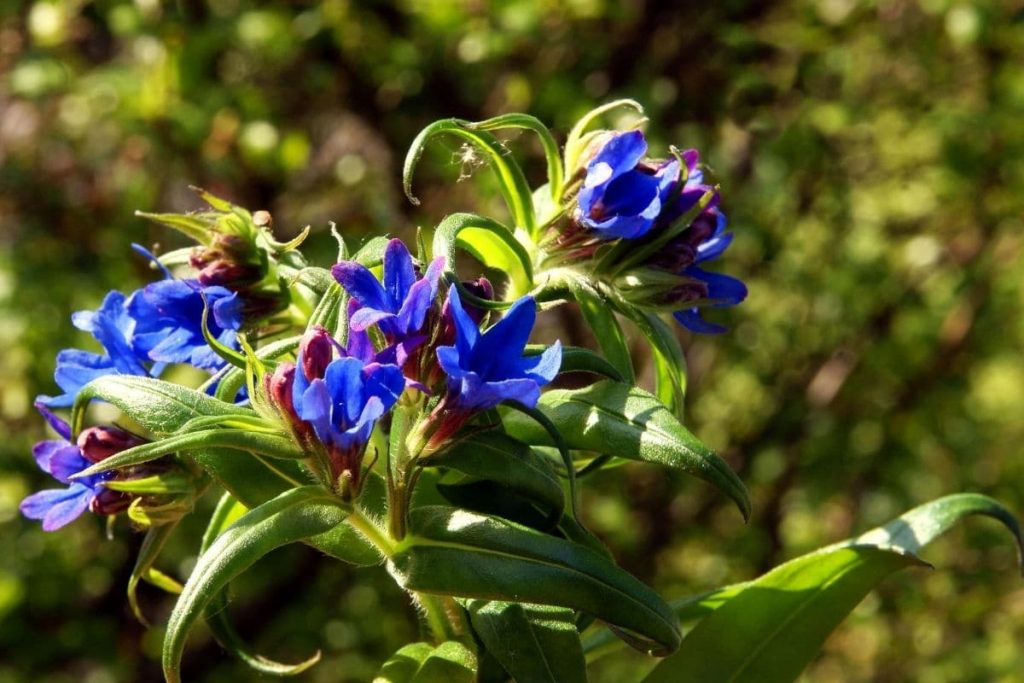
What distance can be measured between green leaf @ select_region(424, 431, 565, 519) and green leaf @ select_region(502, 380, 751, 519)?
0.06 meters

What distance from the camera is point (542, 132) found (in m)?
1.11

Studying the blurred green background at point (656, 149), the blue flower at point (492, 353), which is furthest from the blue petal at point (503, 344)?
the blurred green background at point (656, 149)

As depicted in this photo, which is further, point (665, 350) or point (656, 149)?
point (656, 149)

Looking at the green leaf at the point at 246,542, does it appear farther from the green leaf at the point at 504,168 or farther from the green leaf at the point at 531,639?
the green leaf at the point at 504,168

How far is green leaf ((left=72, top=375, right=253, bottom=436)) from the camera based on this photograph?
3.05ft

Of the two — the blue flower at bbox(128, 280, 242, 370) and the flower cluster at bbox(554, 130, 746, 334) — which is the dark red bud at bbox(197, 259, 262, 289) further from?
the flower cluster at bbox(554, 130, 746, 334)

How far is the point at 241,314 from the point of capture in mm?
1143

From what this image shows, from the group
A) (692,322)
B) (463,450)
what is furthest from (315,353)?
(692,322)

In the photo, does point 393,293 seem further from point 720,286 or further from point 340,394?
point 720,286

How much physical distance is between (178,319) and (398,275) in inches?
12.4

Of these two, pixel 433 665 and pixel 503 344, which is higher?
pixel 503 344

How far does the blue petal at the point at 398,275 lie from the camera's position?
2.91ft

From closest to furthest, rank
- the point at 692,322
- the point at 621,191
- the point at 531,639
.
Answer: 1. the point at 531,639
2. the point at 621,191
3. the point at 692,322

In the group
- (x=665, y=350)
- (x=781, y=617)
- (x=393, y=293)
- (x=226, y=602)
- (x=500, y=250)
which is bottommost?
(x=781, y=617)
